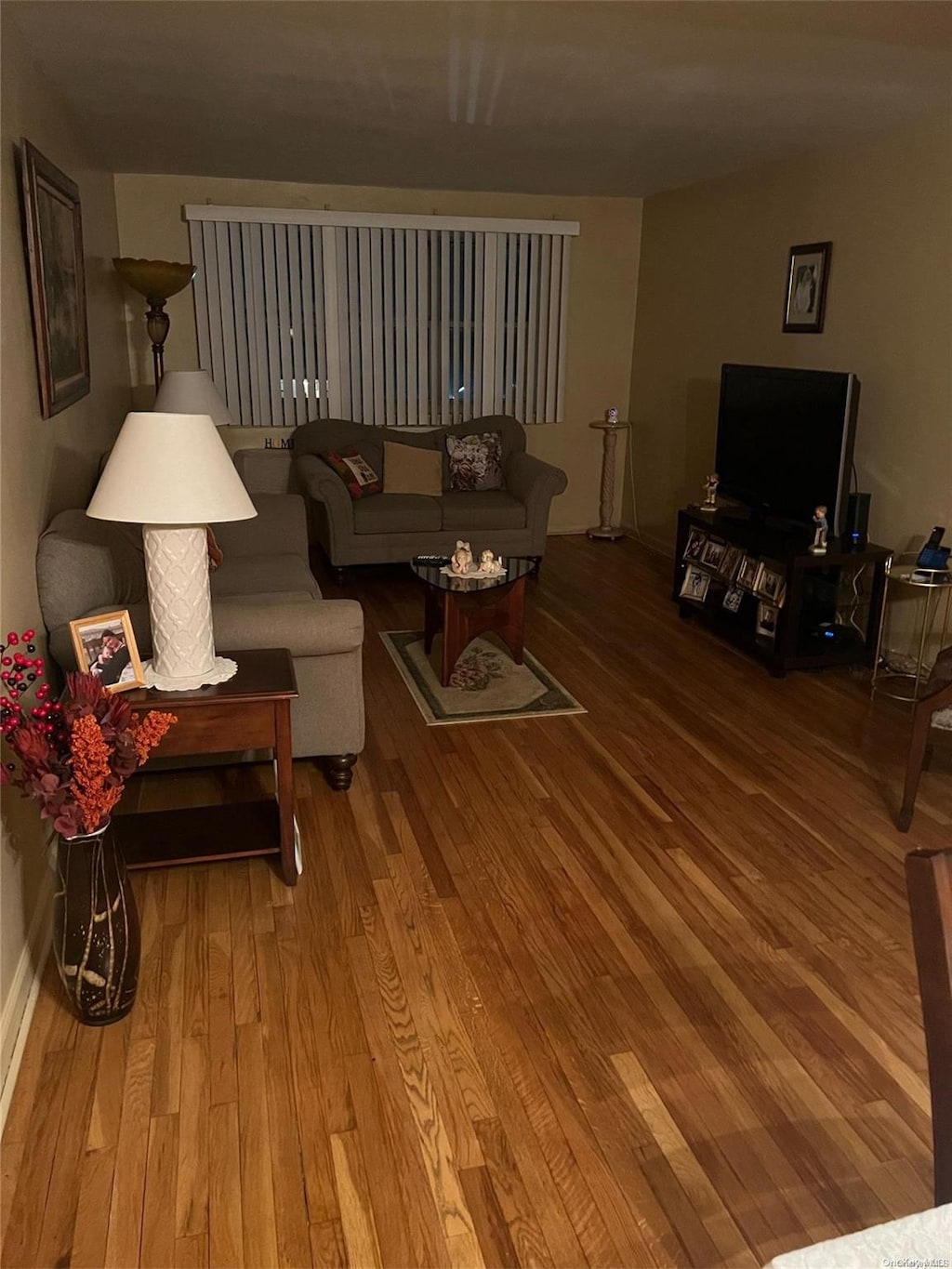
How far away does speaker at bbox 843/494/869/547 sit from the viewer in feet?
14.9

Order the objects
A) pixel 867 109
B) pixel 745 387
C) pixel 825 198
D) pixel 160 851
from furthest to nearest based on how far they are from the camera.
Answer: pixel 745 387
pixel 825 198
pixel 867 109
pixel 160 851

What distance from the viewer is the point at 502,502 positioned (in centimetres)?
608

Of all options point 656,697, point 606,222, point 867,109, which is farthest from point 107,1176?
point 606,222

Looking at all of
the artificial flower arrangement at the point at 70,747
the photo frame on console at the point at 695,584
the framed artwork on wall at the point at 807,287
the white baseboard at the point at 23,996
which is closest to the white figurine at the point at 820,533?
the photo frame on console at the point at 695,584

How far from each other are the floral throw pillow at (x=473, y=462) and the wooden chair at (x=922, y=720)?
3720 mm

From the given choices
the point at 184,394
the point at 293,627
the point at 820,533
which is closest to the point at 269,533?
the point at 184,394

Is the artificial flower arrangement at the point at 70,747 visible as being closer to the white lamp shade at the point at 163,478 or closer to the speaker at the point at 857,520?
the white lamp shade at the point at 163,478

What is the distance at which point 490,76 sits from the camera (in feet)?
11.6

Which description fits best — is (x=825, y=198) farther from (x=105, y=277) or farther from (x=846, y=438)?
(x=105, y=277)

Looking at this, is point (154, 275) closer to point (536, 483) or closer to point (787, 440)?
point (536, 483)

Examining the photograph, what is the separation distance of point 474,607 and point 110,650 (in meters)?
2.02

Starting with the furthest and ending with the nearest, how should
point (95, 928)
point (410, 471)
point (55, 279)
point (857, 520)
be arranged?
1. point (410, 471)
2. point (857, 520)
3. point (55, 279)
4. point (95, 928)

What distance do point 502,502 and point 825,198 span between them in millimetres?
2416

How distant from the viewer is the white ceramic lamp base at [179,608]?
8.41 feet
